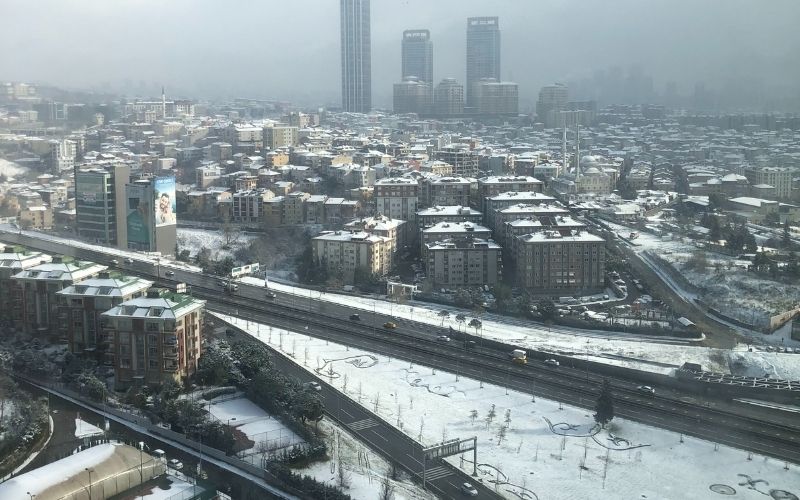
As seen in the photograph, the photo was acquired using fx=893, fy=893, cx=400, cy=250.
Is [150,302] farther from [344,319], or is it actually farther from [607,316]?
[607,316]

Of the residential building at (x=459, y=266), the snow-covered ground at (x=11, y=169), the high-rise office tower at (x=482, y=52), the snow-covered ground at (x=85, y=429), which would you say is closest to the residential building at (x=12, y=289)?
the snow-covered ground at (x=85, y=429)

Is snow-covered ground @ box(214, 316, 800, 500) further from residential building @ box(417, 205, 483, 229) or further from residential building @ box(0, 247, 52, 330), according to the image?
residential building @ box(417, 205, 483, 229)

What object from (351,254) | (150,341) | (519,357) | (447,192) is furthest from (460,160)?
(150,341)

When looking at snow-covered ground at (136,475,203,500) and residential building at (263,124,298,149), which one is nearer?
snow-covered ground at (136,475,203,500)

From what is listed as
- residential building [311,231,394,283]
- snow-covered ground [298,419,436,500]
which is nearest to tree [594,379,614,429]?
snow-covered ground [298,419,436,500]

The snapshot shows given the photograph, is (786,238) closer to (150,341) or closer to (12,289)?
(150,341)
